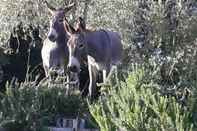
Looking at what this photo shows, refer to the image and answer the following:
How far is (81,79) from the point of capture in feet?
45.9

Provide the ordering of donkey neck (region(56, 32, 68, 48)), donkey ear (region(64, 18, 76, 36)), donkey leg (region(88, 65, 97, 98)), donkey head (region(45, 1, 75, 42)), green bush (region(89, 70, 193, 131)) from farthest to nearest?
donkey leg (region(88, 65, 97, 98)), donkey neck (region(56, 32, 68, 48)), donkey head (region(45, 1, 75, 42)), donkey ear (region(64, 18, 76, 36)), green bush (region(89, 70, 193, 131))

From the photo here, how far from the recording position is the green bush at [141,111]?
6.54m

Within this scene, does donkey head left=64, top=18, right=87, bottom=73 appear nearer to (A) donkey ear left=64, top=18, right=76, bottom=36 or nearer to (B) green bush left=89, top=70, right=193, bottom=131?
(A) donkey ear left=64, top=18, right=76, bottom=36

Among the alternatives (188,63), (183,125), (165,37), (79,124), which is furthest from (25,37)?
(183,125)

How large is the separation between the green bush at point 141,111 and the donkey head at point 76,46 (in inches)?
108

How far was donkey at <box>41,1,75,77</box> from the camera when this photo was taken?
36.8 feet

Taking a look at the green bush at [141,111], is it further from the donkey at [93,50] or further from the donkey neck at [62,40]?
the donkey neck at [62,40]

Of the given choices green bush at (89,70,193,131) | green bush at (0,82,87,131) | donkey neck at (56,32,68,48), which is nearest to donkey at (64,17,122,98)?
donkey neck at (56,32,68,48)

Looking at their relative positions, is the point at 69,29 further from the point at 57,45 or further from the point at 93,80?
the point at 93,80

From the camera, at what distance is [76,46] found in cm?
1027

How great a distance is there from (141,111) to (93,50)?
14.3 feet

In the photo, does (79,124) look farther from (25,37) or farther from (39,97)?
(25,37)

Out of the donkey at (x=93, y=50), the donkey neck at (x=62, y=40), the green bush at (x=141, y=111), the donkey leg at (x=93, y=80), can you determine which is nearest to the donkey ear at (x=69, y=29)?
the donkey at (x=93, y=50)

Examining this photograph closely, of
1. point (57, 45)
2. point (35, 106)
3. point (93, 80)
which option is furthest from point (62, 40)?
point (35, 106)
